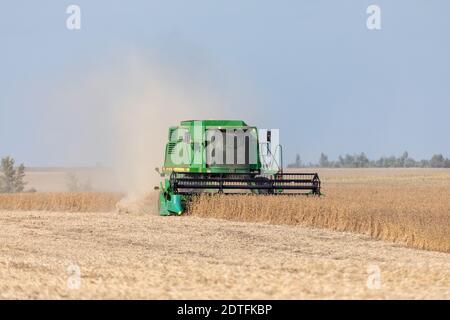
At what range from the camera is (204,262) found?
10750 mm

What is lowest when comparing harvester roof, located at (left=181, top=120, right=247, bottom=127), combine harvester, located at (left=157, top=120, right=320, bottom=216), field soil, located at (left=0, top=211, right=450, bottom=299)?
field soil, located at (left=0, top=211, right=450, bottom=299)

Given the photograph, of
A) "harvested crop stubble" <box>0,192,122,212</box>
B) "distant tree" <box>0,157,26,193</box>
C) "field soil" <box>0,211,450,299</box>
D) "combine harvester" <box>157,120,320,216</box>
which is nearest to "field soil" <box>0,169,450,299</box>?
"field soil" <box>0,211,450,299</box>

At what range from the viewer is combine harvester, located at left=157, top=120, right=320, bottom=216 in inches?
807

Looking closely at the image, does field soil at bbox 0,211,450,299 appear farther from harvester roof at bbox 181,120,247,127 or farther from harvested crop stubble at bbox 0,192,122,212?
harvested crop stubble at bbox 0,192,122,212

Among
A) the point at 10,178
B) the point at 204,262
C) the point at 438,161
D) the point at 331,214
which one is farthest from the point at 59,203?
the point at 438,161

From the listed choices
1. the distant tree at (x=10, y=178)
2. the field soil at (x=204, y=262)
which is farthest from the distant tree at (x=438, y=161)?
the field soil at (x=204, y=262)

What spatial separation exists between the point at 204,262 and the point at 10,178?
53.1 metres

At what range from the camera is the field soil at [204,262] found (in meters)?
8.04

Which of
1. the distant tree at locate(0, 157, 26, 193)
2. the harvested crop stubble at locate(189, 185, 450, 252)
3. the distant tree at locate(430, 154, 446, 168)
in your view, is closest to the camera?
the harvested crop stubble at locate(189, 185, 450, 252)

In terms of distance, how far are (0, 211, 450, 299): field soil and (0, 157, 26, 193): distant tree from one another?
144 feet

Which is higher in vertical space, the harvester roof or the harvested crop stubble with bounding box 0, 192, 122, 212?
the harvester roof

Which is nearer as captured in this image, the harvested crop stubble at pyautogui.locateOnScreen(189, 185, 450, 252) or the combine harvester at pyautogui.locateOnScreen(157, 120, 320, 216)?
Result: the harvested crop stubble at pyautogui.locateOnScreen(189, 185, 450, 252)

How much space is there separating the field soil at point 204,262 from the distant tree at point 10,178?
43990 mm

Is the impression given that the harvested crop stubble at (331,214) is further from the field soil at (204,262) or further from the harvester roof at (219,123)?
the harvester roof at (219,123)
